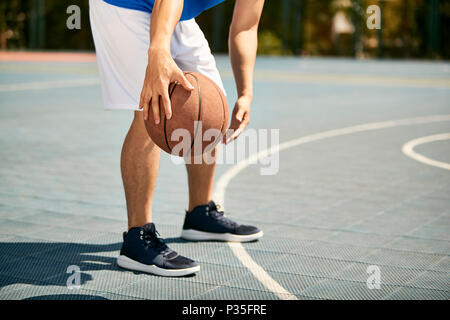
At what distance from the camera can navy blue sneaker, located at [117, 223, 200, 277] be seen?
371cm

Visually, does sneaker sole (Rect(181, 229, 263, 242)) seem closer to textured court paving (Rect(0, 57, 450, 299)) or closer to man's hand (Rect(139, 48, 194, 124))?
textured court paving (Rect(0, 57, 450, 299))

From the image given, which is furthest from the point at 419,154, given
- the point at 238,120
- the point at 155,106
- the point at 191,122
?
the point at 155,106

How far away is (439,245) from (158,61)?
2.18 metres

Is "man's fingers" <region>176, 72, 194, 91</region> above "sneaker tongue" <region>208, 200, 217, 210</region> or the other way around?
above

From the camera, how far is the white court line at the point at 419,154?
731cm

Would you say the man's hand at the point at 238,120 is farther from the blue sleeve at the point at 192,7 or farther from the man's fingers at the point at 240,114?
the blue sleeve at the point at 192,7

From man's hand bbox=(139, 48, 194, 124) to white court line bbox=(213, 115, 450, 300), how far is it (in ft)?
3.30

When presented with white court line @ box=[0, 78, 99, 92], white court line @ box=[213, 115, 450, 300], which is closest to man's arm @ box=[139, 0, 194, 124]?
white court line @ box=[213, 115, 450, 300]

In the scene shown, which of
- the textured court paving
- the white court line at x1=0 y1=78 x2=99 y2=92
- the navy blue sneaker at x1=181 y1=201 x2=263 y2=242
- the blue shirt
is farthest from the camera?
the white court line at x1=0 y1=78 x2=99 y2=92

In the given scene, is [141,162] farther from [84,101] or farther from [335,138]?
[84,101]

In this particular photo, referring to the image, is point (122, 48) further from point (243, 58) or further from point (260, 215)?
point (260, 215)

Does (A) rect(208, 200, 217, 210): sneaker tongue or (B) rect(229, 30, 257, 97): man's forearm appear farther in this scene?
(A) rect(208, 200, 217, 210): sneaker tongue

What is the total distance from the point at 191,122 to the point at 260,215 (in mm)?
1908

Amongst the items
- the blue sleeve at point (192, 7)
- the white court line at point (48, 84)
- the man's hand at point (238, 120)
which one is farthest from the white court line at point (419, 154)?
the white court line at point (48, 84)
